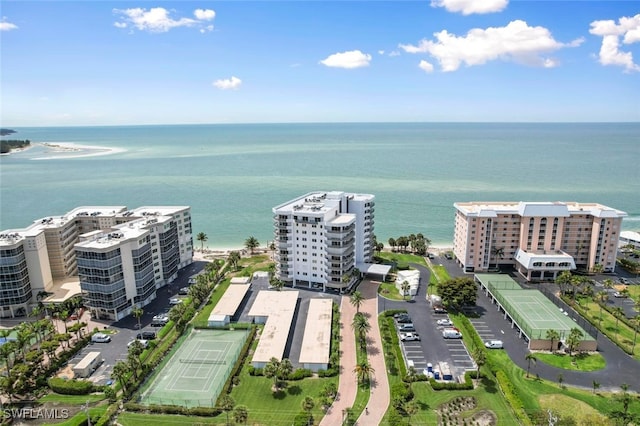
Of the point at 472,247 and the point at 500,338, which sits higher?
the point at 472,247

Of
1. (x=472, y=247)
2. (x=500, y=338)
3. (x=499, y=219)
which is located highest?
(x=499, y=219)

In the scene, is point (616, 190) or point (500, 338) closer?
point (500, 338)

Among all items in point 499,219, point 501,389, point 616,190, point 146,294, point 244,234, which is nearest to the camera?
point 501,389

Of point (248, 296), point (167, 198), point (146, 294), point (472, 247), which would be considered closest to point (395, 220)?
point (472, 247)

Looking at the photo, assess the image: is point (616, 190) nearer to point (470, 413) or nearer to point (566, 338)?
point (566, 338)

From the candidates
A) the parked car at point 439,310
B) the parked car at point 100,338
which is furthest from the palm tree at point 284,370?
the parked car at point 439,310

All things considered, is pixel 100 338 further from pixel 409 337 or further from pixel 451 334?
pixel 451 334

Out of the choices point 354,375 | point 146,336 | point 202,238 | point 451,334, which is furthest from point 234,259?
point 451,334
